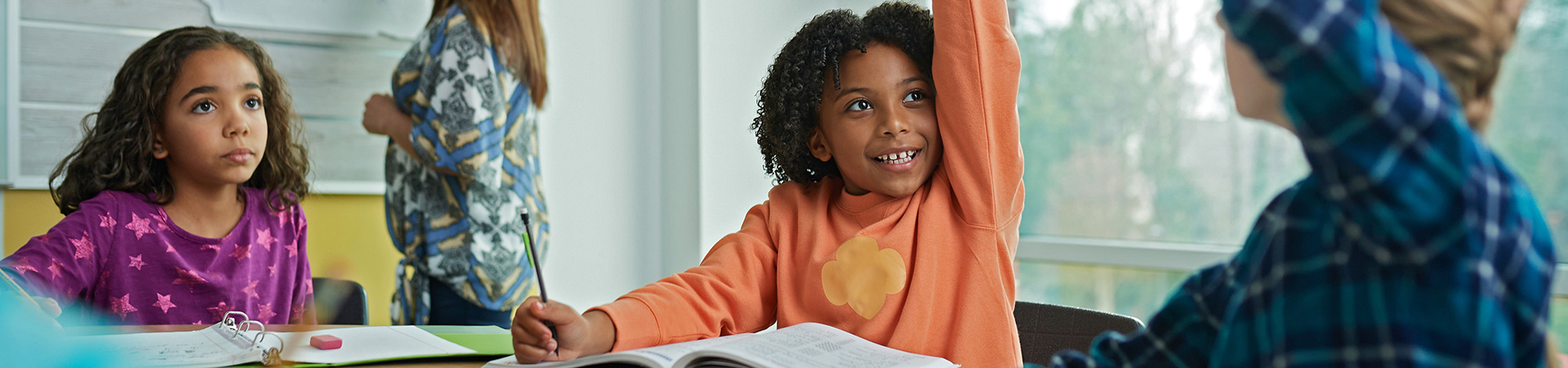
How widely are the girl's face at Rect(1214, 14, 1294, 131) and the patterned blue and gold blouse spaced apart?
1444 millimetres

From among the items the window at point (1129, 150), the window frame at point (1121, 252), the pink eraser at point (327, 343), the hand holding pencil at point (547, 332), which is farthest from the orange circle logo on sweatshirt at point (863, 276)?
the window frame at point (1121, 252)

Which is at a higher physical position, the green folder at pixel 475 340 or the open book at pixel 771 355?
the open book at pixel 771 355

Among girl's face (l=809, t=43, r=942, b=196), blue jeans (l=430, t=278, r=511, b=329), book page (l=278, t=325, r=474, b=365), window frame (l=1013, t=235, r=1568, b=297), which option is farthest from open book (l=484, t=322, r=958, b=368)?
window frame (l=1013, t=235, r=1568, b=297)

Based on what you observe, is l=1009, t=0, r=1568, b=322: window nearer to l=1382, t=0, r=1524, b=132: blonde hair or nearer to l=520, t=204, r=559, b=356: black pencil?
l=520, t=204, r=559, b=356: black pencil

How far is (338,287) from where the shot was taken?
150 centimetres

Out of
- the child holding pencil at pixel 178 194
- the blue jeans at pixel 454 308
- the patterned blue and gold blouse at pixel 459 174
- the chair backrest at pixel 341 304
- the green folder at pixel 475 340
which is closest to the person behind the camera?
the green folder at pixel 475 340

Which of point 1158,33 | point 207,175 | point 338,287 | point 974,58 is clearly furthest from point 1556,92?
point 207,175

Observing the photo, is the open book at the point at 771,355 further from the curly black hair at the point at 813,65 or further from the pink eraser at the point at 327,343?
the curly black hair at the point at 813,65

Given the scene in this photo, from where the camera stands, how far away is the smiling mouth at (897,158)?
102cm

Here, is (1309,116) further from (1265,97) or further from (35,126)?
(35,126)

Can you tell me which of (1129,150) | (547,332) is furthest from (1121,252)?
(547,332)

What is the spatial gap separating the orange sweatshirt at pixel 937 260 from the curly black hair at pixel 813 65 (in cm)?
6

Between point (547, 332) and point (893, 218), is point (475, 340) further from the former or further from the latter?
point (893, 218)

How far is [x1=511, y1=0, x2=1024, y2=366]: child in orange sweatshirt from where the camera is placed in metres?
0.97
